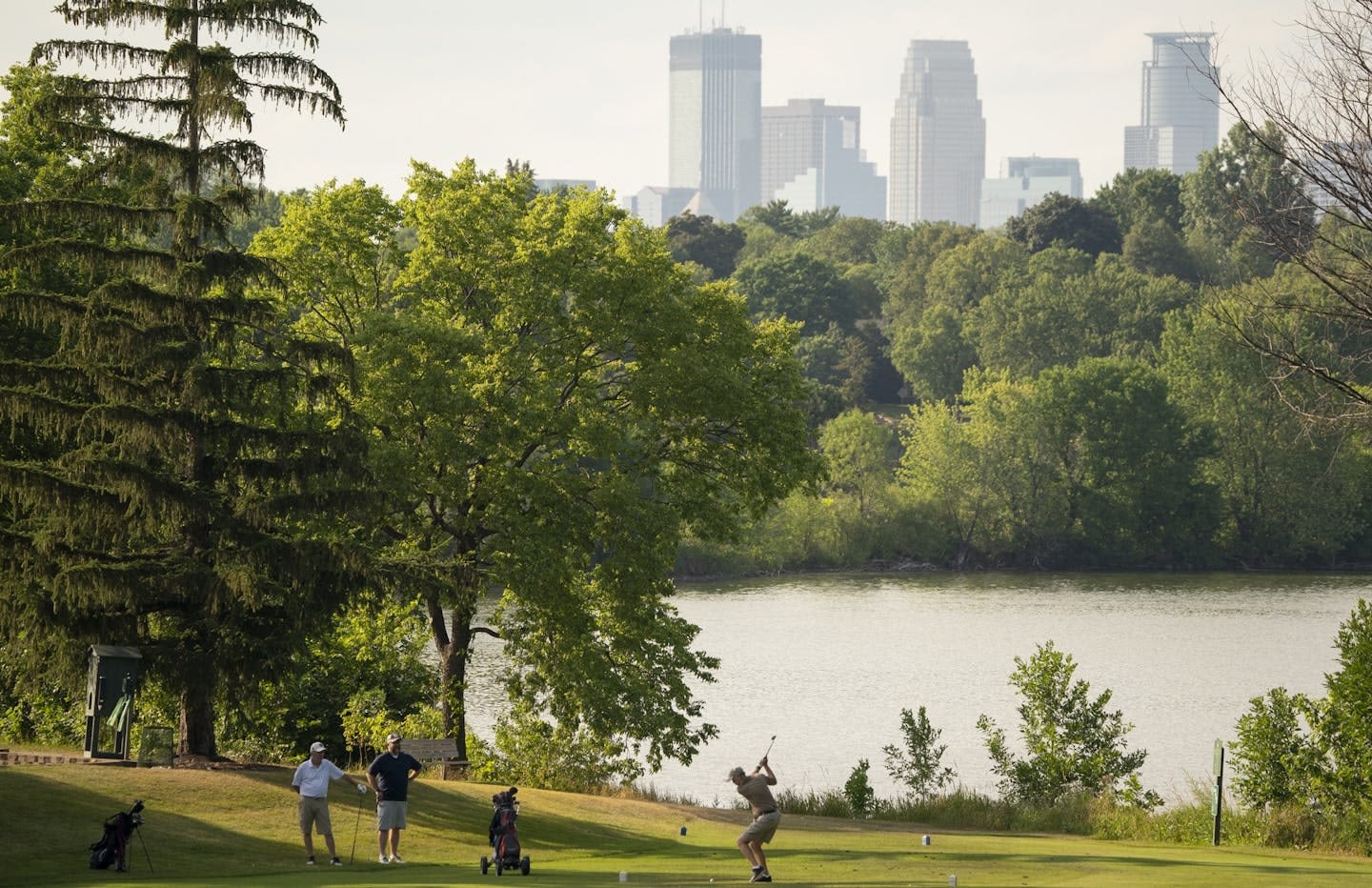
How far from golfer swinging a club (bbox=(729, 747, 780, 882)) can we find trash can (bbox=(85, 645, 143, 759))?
31.8 feet

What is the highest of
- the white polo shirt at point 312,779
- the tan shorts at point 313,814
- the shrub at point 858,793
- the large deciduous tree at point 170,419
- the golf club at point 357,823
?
the large deciduous tree at point 170,419

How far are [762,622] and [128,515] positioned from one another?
45.2 metres

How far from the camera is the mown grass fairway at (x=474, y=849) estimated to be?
20109 mm

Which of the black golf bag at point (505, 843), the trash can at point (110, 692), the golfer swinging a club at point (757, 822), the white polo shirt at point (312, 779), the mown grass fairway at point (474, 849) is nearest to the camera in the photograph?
the golfer swinging a club at point (757, 822)

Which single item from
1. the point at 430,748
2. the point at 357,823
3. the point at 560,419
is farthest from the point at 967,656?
the point at 357,823

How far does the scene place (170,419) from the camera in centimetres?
2584

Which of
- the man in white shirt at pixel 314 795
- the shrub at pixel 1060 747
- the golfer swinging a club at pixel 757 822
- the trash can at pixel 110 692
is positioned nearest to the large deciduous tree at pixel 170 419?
the trash can at pixel 110 692

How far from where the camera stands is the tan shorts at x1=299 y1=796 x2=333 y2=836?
842 inches

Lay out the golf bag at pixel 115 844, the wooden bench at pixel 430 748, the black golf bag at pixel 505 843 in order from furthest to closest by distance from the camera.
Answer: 1. the wooden bench at pixel 430 748
2. the black golf bag at pixel 505 843
3. the golf bag at pixel 115 844

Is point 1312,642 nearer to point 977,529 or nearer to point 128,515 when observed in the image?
point 977,529

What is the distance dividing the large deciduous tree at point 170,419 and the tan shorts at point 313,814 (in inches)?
189

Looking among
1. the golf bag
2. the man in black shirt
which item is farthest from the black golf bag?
the golf bag

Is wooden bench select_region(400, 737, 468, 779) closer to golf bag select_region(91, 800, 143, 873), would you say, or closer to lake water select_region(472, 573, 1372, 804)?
golf bag select_region(91, 800, 143, 873)

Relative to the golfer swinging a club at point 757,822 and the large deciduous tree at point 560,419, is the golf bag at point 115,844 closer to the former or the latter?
the golfer swinging a club at point 757,822
